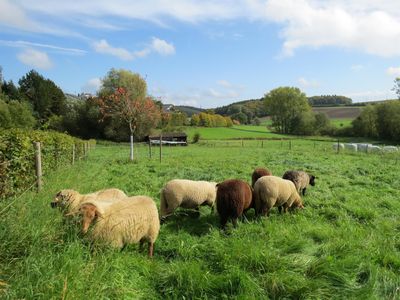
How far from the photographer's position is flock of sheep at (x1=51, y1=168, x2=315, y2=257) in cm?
491

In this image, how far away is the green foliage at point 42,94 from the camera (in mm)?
67250

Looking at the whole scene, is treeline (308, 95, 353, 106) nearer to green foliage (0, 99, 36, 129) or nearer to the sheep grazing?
green foliage (0, 99, 36, 129)

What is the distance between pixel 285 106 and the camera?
8106 cm

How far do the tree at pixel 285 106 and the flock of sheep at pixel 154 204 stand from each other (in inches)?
2838

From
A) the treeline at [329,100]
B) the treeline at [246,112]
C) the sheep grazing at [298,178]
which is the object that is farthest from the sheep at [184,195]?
the treeline at [329,100]

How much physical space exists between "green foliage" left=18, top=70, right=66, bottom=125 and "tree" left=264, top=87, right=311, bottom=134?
154 feet

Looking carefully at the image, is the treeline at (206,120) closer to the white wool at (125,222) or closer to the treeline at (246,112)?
the treeline at (246,112)

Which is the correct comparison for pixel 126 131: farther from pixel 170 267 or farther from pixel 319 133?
pixel 170 267

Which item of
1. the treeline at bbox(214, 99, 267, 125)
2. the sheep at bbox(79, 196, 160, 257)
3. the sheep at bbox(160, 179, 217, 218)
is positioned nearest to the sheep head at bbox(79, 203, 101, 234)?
the sheep at bbox(79, 196, 160, 257)

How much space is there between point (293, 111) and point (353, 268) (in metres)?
78.7

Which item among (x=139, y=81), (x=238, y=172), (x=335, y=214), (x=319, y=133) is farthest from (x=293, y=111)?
(x=335, y=214)

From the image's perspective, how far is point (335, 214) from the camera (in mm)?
8172

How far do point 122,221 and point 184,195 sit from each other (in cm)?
284

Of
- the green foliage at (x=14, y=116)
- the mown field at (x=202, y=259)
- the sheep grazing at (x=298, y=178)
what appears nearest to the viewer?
the mown field at (x=202, y=259)
